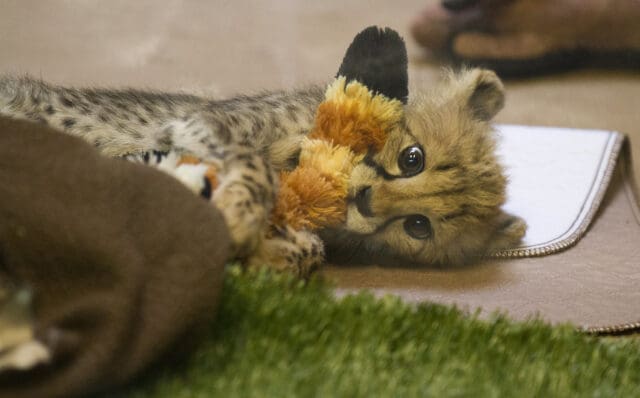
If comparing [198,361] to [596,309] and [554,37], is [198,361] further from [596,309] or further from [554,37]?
[554,37]

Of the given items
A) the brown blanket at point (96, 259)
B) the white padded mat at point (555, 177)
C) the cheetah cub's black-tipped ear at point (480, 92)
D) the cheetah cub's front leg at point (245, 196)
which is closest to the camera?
the brown blanket at point (96, 259)

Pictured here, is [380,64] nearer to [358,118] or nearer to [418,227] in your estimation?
[358,118]

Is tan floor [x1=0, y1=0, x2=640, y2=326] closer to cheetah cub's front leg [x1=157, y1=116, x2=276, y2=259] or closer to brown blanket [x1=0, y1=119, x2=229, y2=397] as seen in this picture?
cheetah cub's front leg [x1=157, y1=116, x2=276, y2=259]

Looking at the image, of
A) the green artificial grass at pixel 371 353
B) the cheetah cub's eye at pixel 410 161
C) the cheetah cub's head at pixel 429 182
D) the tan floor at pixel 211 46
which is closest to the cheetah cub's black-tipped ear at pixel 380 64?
the cheetah cub's head at pixel 429 182

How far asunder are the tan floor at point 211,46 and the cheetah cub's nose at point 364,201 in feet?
3.27

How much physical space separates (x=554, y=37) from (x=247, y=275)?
94.0 inches

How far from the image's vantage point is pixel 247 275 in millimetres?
1464

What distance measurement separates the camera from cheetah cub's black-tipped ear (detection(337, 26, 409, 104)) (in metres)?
1.75

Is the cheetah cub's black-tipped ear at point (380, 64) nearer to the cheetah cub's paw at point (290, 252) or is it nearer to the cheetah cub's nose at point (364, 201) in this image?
the cheetah cub's nose at point (364, 201)

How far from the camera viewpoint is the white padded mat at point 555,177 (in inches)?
85.1

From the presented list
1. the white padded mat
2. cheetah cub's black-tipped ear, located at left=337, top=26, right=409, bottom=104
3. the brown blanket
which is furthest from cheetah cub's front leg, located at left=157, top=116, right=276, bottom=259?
the white padded mat

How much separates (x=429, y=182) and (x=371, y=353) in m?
0.50

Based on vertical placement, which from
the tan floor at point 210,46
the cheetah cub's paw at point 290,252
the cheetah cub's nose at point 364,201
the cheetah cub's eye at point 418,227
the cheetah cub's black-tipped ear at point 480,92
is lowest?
the cheetah cub's paw at point 290,252

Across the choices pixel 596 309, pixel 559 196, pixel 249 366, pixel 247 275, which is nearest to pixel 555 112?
pixel 559 196
